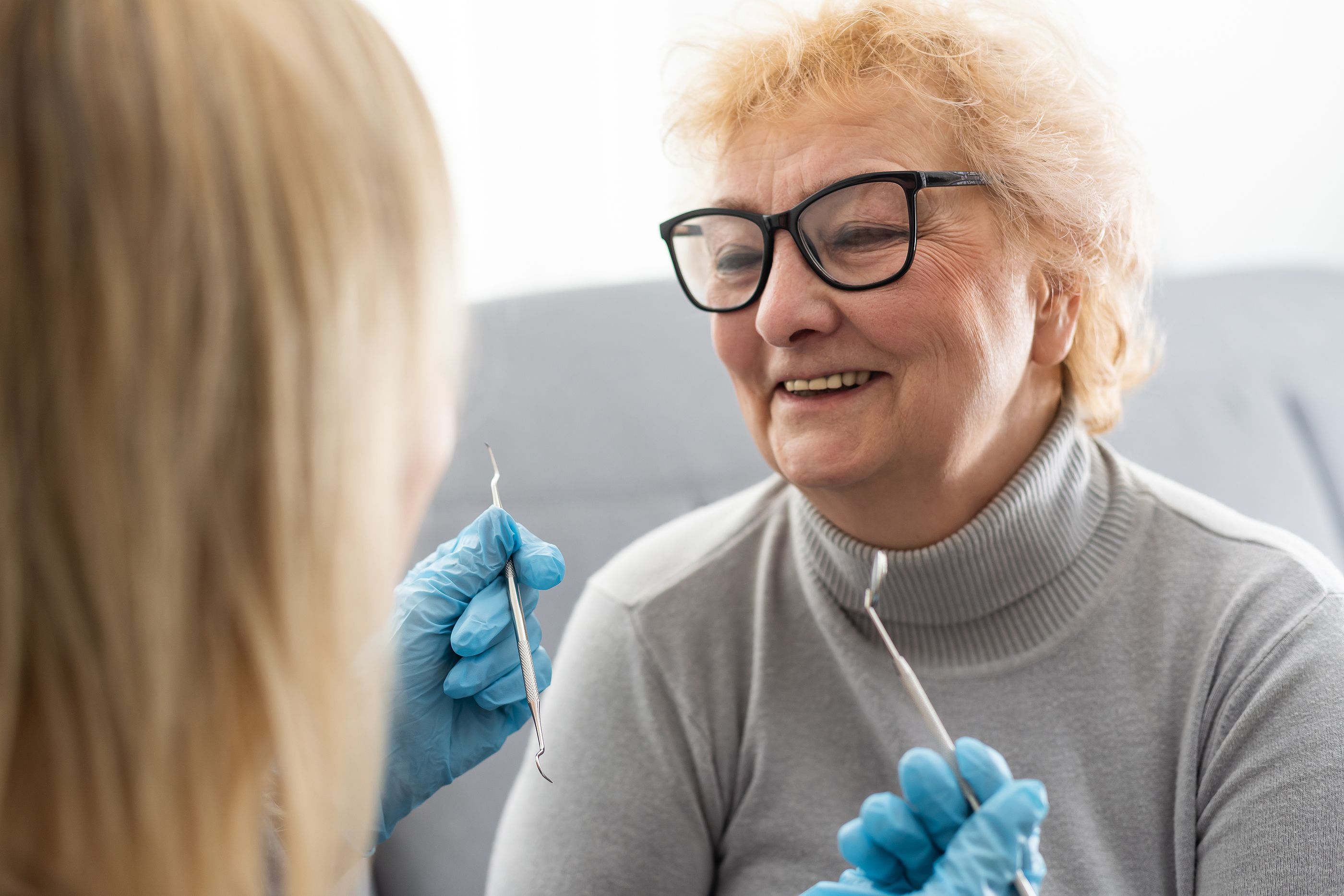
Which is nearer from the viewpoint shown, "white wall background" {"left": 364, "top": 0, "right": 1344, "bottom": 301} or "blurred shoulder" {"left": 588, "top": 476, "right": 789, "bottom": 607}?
"blurred shoulder" {"left": 588, "top": 476, "right": 789, "bottom": 607}

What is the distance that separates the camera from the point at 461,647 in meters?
1.04

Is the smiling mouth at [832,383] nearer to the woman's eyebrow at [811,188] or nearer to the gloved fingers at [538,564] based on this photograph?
the woman's eyebrow at [811,188]

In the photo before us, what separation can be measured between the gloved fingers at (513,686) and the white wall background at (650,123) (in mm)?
948

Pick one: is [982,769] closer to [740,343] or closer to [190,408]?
[740,343]

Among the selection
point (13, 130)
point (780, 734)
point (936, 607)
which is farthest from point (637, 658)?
point (13, 130)

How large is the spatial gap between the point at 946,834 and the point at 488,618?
472mm

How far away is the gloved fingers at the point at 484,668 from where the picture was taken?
41.6 inches

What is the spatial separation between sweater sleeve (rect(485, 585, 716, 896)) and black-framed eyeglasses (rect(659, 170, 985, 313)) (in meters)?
0.46

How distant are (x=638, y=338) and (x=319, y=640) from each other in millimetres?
1243

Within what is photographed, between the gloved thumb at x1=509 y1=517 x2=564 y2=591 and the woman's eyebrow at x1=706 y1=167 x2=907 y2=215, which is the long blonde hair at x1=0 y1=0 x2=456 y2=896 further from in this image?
the woman's eyebrow at x1=706 y1=167 x2=907 y2=215

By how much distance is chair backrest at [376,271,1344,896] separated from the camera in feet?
5.25

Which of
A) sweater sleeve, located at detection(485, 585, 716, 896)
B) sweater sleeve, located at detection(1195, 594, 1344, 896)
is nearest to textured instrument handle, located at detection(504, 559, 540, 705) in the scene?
sweater sleeve, located at detection(485, 585, 716, 896)

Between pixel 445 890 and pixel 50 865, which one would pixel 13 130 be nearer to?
pixel 50 865

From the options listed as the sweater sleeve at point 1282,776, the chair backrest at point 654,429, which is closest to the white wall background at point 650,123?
the chair backrest at point 654,429
